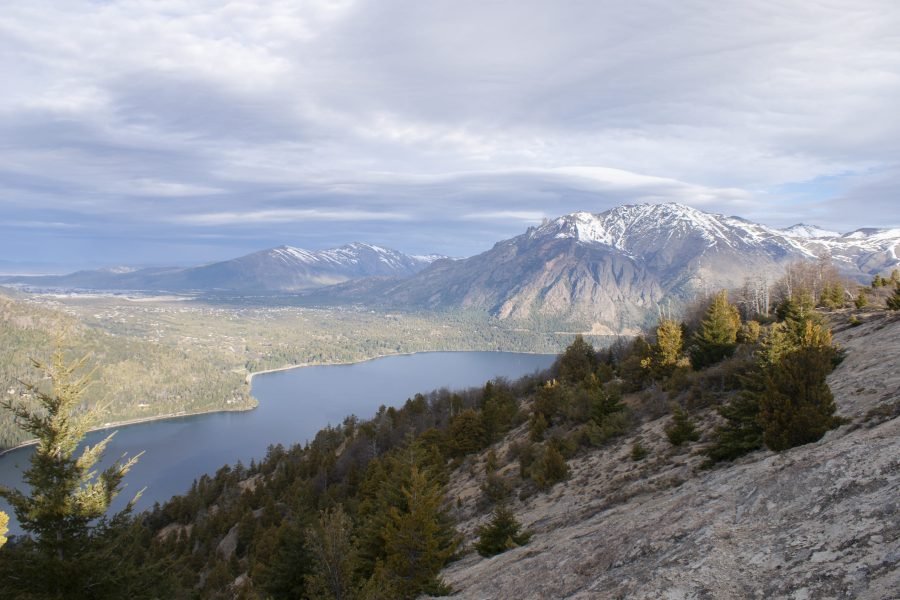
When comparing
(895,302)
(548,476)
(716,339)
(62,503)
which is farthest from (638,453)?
(895,302)

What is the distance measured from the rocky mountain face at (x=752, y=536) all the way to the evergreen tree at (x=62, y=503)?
1102 centimetres

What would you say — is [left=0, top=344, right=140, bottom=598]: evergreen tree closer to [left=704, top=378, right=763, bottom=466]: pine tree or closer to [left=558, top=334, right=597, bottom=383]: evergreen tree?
[left=704, top=378, right=763, bottom=466]: pine tree

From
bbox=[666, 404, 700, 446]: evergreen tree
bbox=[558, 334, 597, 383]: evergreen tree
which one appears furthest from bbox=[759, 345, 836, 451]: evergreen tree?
bbox=[558, 334, 597, 383]: evergreen tree

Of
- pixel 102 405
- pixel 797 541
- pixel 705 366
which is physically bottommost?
pixel 705 366

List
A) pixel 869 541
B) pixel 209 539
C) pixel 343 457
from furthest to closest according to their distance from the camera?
1. pixel 343 457
2. pixel 209 539
3. pixel 869 541

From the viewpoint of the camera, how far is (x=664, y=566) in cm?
958

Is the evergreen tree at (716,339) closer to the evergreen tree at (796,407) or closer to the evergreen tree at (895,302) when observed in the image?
the evergreen tree at (895,302)

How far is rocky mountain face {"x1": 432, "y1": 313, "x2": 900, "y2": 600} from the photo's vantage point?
7527 millimetres

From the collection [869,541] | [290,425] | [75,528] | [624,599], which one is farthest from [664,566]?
[290,425]

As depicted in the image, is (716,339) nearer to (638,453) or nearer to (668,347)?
(668,347)

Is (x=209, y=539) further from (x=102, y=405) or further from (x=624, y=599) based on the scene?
(x=624, y=599)

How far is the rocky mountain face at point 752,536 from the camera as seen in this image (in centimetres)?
753

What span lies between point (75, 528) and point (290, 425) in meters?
170

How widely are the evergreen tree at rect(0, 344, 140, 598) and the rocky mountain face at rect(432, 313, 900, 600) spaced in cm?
1102
